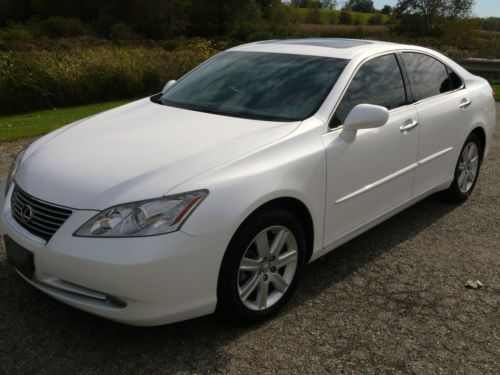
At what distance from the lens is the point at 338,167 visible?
3357 mm

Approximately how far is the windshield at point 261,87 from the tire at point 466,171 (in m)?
1.98

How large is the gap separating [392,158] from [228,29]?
41024mm

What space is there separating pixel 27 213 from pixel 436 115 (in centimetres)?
325

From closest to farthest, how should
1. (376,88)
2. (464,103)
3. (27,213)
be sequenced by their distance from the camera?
(27,213) < (376,88) < (464,103)

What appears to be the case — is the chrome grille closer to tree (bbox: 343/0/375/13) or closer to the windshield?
the windshield

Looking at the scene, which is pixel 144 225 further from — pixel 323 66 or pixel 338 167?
pixel 323 66

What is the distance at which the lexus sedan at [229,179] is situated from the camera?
102 inches

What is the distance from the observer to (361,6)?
269ft

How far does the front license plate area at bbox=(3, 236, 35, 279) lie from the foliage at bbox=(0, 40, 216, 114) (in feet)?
33.6

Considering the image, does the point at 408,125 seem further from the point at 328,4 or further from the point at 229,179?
the point at 328,4

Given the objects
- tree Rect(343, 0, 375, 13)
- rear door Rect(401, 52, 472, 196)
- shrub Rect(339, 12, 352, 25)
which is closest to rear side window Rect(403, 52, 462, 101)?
rear door Rect(401, 52, 472, 196)

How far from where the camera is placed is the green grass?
8.50m

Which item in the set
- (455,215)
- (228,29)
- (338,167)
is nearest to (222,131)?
(338,167)

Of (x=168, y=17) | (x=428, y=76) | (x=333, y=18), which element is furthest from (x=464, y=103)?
(x=333, y=18)
